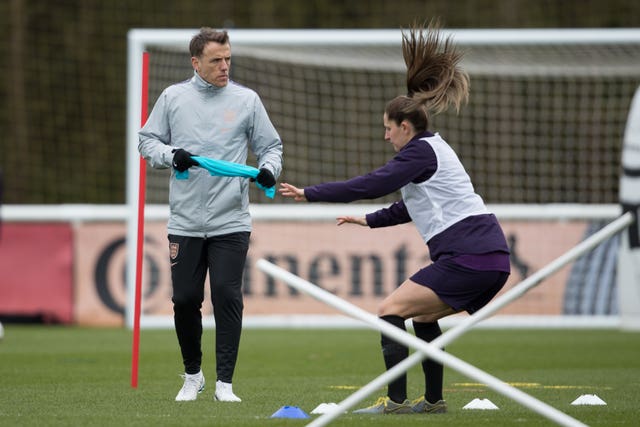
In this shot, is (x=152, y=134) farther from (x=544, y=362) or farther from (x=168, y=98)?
(x=544, y=362)

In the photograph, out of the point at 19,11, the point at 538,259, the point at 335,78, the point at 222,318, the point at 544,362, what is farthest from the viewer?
the point at 19,11

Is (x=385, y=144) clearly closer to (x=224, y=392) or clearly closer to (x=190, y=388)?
(x=190, y=388)

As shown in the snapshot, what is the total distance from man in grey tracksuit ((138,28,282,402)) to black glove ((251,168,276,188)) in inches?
9.1

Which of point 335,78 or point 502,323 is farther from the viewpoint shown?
point 335,78

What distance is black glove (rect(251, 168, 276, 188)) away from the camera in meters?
7.79

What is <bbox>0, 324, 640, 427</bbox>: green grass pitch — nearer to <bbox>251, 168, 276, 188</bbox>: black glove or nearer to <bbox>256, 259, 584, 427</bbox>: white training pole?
<bbox>256, 259, 584, 427</bbox>: white training pole

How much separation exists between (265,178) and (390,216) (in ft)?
2.49

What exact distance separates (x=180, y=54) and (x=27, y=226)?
2843mm

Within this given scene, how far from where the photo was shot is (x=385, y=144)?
20.0 metres

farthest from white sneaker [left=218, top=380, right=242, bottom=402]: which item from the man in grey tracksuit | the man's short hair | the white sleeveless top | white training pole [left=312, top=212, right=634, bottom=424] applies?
white training pole [left=312, top=212, right=634, bottom=424]

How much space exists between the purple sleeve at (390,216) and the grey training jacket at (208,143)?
0.66 meters

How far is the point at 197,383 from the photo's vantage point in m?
8.33

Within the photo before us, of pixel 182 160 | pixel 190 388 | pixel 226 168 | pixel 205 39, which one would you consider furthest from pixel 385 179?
pixel 190 388

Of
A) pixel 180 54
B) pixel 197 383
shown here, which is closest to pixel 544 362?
pixel 197 383
